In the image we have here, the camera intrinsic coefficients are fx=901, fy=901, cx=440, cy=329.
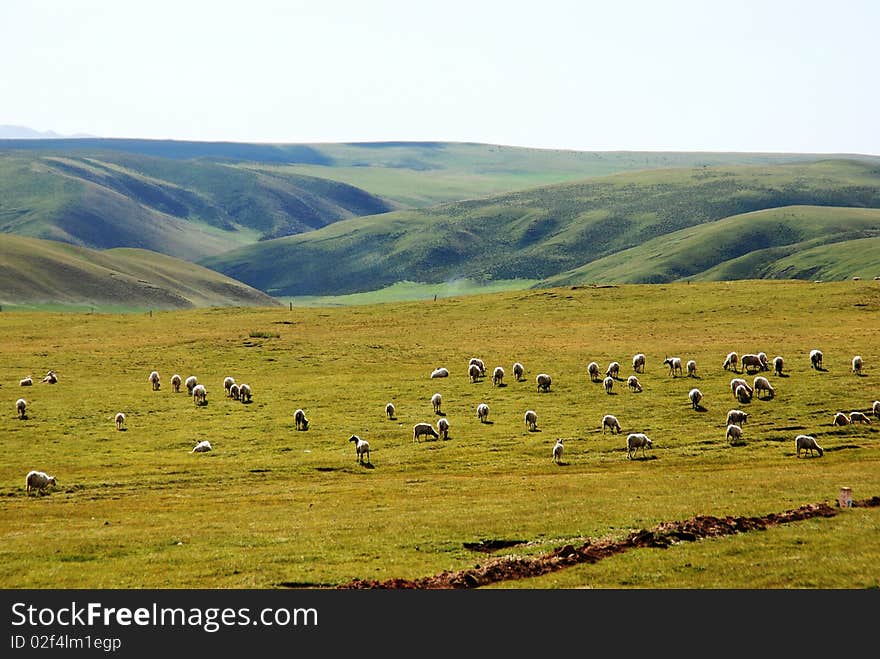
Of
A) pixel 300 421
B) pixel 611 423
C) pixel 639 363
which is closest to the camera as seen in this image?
pixel 611 423

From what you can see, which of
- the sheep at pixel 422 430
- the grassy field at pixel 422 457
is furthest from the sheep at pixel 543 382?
the sheep at pixel 422 430

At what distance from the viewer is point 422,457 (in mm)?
43562

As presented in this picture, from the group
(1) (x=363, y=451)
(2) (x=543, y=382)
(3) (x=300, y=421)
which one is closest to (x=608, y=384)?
(2) (x=543, y=382)

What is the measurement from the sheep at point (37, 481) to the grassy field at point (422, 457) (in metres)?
0.74

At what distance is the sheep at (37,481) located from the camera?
3722cm

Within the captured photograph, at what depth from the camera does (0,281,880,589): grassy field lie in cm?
2397

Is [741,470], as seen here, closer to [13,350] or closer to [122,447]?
[122,447]

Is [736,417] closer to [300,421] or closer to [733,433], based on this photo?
[733,433]

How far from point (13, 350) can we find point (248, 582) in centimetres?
7115

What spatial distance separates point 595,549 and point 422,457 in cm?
2026

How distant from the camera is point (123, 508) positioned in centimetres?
3428

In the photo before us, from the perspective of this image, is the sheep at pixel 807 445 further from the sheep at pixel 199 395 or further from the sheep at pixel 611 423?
the sheep at pixel 199 395

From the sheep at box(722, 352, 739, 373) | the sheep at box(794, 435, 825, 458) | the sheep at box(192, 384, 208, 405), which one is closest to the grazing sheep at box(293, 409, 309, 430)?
the sheep at box(192, 384, 208, 405)
